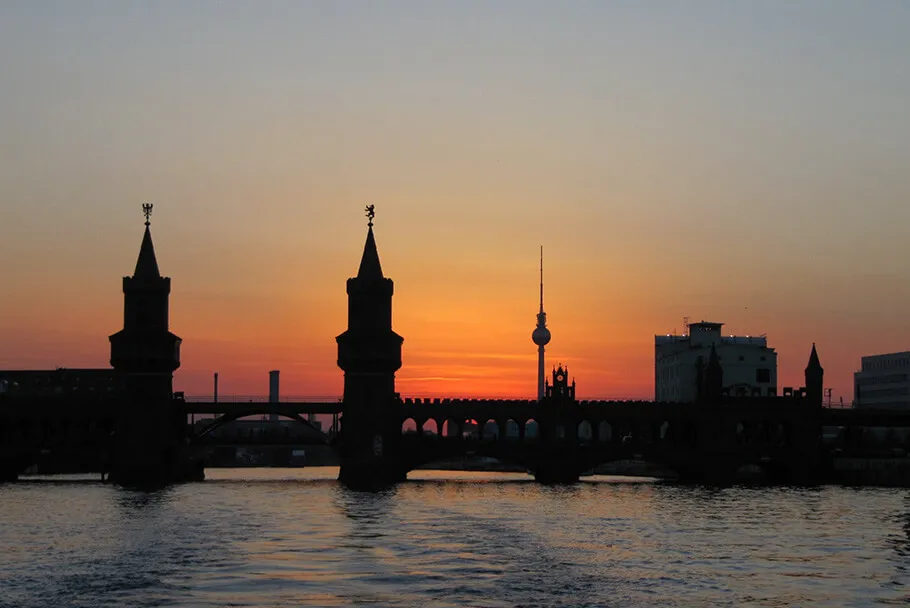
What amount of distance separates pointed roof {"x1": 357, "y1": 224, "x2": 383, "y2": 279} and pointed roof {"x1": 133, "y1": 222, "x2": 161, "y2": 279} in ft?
77.9

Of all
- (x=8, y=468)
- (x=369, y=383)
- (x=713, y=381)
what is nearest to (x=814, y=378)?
(x=713, y=381)

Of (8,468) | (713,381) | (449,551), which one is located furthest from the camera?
(713,381)

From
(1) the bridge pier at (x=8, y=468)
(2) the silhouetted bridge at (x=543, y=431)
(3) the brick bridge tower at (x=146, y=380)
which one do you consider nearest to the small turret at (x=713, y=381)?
(2) the silhouetted bridge at (x=543, y=431)

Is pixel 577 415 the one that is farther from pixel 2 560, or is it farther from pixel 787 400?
pixel 2 560

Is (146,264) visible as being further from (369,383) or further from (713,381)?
(713,381)

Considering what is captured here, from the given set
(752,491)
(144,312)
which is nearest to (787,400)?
(752,491)

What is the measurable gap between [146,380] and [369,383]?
83.8 ft

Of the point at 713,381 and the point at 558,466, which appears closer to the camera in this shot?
the point at 558,466

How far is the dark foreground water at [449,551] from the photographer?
6244 centimetres

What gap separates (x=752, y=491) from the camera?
146500 mm

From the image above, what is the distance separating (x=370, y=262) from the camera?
164 meters

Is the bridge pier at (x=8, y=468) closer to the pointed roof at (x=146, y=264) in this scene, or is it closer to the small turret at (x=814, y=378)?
the pointed roof at (x=146, y=264)

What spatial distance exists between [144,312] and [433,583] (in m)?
103

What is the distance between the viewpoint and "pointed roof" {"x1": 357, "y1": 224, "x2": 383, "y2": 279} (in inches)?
6417
